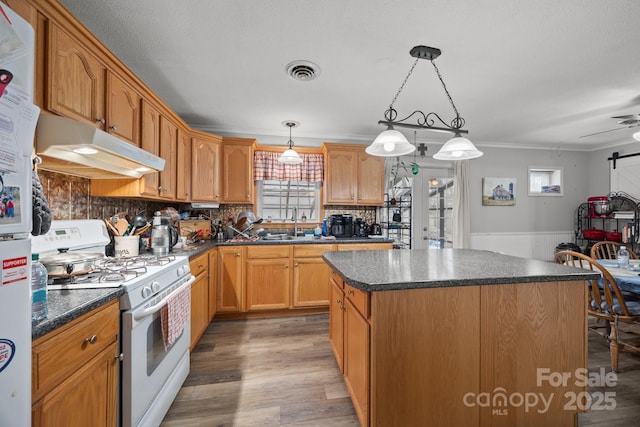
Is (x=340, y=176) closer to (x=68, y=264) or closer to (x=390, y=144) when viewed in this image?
(x=390, y=144)

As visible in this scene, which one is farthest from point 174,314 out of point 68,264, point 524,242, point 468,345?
point 524,242

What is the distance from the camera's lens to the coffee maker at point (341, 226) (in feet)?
11.8

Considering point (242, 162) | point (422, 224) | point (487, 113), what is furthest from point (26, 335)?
point (422, 224)

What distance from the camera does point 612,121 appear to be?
135 inches

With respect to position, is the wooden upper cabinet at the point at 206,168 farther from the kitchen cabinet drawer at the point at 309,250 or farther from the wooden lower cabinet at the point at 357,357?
the wooden lower cabinet at the point at 357,357

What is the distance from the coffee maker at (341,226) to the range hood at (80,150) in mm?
2197

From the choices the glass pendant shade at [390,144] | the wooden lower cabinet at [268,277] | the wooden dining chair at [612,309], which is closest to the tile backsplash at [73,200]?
the wooden lower cabinet at [268,277]

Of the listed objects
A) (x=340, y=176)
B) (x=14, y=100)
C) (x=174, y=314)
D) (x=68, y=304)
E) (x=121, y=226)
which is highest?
(x=340, y=176)

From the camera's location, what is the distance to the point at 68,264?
1.28m

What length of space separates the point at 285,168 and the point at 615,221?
5.40 metres

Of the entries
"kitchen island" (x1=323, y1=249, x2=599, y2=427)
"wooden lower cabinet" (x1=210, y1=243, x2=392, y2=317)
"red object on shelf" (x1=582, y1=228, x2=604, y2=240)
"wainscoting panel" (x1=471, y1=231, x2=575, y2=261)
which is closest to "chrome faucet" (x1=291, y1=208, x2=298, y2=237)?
"wooden lower cabinet" (x1=210, y1=243, x2=392, y2=317)

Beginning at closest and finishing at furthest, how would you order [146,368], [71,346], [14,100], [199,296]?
[14,100], [71,346], [146,368], [199,296]

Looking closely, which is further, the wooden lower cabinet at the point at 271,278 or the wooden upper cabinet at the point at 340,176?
the wooden upper cabinet at the point at 340,176

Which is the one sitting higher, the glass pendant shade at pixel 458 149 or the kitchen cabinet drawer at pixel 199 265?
the glass pendant shade at pixel 458 149
